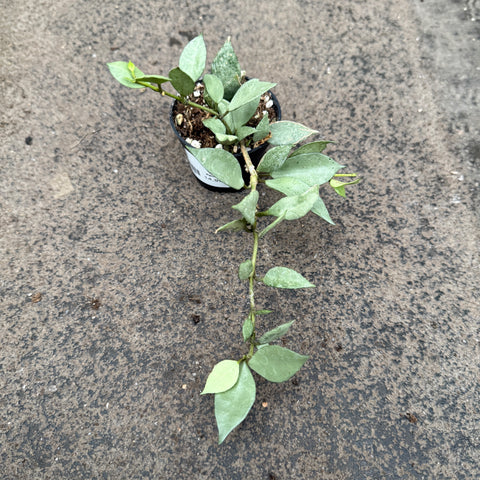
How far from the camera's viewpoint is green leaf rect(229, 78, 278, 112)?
603mm

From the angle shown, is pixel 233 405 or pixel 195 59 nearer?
pixel 233 405

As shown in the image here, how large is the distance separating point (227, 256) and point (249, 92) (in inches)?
13.8

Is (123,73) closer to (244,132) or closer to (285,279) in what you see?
(244,132)

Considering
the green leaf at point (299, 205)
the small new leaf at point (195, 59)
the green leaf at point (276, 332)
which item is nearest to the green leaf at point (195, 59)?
the small new leaf at point (195, 59)

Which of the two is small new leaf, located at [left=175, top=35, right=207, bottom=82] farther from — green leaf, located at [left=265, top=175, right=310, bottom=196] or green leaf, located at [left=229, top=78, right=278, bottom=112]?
green leaf, located at [left=265, top=175, right=310, bottom=196]

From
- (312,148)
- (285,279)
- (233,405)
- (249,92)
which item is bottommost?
(233,405)

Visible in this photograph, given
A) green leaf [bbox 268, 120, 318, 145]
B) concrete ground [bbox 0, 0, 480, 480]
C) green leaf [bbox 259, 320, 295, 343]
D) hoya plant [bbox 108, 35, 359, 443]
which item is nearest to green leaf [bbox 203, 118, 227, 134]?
hoya plant [bbox 108, 35, 359, 443]

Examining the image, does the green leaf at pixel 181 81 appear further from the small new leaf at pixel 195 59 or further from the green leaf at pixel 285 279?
the green leaf at pixel 285 279

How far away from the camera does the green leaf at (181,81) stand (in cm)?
59

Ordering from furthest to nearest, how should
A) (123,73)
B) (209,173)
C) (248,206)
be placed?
(209,173) → (123,73) → (248,206)

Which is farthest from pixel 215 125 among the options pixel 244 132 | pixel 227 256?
pixel 227 256

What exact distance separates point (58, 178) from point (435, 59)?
102 cm

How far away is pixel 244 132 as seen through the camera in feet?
2.26

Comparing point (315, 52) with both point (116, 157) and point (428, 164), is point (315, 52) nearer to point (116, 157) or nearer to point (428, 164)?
point (428, 164)
